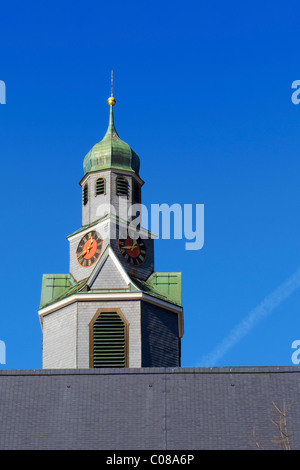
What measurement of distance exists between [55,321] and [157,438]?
12.8 metres

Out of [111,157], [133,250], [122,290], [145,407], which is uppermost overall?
[111,157]

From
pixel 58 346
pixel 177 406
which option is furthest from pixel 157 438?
pixel 58 346

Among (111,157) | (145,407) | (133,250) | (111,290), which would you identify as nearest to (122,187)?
(111,157)

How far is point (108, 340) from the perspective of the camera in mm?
66625

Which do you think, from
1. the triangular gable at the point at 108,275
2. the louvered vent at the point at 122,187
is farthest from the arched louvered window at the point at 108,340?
the louvered vent at the point at 122,187

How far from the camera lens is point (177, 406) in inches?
2314

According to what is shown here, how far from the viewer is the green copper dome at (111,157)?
7450cm

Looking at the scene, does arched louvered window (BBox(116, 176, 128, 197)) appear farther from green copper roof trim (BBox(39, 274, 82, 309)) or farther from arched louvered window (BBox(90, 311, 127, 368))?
arched louvered window (BBox(90, 311, 127, 368))

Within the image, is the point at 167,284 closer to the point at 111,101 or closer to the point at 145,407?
the point at 111,101

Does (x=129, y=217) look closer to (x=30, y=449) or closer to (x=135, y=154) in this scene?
(x=135, y=154)

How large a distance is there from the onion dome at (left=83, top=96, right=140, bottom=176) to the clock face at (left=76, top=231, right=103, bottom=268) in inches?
169

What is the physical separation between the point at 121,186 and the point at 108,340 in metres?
10.1

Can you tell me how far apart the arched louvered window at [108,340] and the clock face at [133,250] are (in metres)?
4.17
